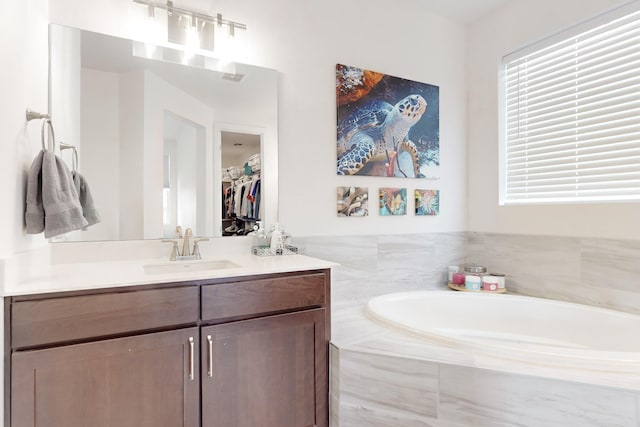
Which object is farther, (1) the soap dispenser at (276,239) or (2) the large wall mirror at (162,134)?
(1) the soap dispenser at (276,239)

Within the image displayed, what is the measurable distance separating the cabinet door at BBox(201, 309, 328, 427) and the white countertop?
22 centimetres

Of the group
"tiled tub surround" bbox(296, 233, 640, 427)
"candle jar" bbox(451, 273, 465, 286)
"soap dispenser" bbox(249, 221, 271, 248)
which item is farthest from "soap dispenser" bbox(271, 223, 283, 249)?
"candle jar" bbox(451, 273, 465, 286)

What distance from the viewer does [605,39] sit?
2064 millimetres

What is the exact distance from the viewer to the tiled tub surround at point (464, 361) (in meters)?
1.24

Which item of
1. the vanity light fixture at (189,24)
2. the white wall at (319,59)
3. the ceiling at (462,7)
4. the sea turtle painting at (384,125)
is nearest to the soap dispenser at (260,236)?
the white wall at (319,59)

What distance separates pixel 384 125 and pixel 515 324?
164cm

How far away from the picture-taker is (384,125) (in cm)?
244

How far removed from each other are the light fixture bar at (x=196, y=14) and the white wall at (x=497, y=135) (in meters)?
1.92

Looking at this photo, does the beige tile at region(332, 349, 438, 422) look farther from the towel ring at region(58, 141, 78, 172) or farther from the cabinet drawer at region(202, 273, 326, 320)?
the towel ring at region(58, 141, 78, 172)

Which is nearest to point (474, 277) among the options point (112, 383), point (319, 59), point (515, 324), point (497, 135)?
point (515, 324)

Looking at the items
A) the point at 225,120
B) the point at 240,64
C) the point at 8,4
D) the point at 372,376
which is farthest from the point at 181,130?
the point at 372,376

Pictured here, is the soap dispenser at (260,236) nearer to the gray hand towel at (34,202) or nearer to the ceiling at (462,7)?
the gray hand towel at (34,202)

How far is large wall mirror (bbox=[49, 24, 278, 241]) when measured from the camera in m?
1.66

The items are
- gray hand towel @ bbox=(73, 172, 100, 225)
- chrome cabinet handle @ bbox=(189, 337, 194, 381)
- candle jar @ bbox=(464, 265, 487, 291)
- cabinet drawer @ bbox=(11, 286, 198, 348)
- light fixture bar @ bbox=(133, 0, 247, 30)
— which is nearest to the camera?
cabinet drawer @ bbox=(11, 286, 198, 348)
